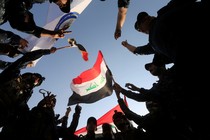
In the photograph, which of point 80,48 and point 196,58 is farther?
point 80,48

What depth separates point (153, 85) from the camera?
4.78 m

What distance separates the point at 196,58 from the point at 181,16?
0.47 m

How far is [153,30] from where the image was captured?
2.35 meters

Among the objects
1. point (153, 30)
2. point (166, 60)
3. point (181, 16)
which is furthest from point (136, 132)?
point (181, 16)

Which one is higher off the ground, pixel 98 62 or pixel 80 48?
pixel 80 48

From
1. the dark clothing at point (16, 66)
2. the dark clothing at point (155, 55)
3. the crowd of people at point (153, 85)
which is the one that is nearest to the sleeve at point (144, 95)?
the crowd of people at point (153, 85)

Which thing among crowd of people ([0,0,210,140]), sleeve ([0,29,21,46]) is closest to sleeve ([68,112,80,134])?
crowd of people ([0,0,210,140])

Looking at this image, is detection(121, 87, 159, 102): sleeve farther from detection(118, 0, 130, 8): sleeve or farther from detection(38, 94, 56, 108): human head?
detection(38, 94, 56, 108): human head

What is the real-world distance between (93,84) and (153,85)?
393 cm

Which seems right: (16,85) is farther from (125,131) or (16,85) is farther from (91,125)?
(125,131)

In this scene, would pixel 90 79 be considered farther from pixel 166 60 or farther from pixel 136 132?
pixel 166 60

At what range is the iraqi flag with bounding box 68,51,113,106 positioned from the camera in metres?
7.63

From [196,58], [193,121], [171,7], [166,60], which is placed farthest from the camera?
[166,60]

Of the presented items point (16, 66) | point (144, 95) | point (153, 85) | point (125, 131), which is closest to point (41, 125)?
point (125, 131)
